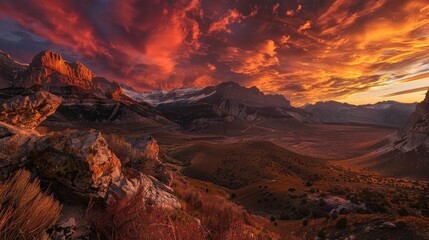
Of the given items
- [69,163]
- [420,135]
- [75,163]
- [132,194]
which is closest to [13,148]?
[69,163]

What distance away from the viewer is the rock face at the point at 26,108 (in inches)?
478

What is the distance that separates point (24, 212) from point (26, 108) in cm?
1177

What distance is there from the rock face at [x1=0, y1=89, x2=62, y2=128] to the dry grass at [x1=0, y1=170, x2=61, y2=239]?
9.28 metres

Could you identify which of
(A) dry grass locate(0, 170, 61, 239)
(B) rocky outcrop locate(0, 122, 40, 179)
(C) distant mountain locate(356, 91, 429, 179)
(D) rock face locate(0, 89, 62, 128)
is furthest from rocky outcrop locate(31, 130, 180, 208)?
(C) distant mountain locate(356, 91, 429, 179)

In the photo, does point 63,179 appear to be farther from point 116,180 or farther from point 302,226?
point 302,226

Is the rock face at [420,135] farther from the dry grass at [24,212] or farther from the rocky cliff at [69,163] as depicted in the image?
the dry grass at [24,212]

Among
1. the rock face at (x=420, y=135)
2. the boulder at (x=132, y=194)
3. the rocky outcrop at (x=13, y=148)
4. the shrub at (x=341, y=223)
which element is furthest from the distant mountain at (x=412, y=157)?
the rocky outcrop at (x=13, y=148)

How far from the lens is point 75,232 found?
5.10m

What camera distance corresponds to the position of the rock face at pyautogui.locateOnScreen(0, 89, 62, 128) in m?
12.1

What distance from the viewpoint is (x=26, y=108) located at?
13289mm

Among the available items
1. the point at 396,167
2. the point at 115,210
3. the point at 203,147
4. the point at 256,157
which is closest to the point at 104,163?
the point at 115,210

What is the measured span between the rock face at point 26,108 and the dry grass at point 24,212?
A: 9.28 meters

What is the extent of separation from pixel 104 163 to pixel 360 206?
30.4m

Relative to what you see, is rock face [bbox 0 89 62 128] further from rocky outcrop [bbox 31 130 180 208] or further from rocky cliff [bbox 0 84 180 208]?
rocky outcrop [bbox 31 130 180 208]
